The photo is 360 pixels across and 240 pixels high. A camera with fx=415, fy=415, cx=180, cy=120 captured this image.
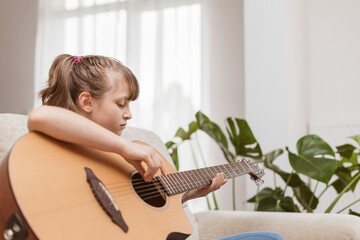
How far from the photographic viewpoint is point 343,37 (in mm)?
2754

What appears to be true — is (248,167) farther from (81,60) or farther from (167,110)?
(167,110)

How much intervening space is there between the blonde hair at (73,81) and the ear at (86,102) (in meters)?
0.01

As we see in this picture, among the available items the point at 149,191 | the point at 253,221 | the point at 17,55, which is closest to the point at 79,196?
the point at 149,191

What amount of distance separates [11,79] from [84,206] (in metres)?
3.31

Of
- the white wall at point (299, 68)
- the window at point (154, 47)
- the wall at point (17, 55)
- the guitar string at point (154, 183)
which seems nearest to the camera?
the guitar string at point (154, 183)

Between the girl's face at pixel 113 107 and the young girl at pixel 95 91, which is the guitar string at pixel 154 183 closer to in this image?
the young girl at pixel 95 91

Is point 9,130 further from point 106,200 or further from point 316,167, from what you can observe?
point 316,167

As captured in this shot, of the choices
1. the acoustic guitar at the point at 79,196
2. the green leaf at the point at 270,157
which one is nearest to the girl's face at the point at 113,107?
the acoustic guitar at the point at 79,196

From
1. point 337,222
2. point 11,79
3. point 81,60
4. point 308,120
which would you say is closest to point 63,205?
point 81,60

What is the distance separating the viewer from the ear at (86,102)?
42.8 inches

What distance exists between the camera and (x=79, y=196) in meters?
0.79

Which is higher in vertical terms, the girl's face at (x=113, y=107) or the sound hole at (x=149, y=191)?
the girl's face at (x=113, y=107)

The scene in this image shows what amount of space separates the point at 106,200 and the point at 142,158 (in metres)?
0.15

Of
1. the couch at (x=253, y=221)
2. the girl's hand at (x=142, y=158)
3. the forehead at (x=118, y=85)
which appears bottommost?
the couch at (x=253, y=221)
